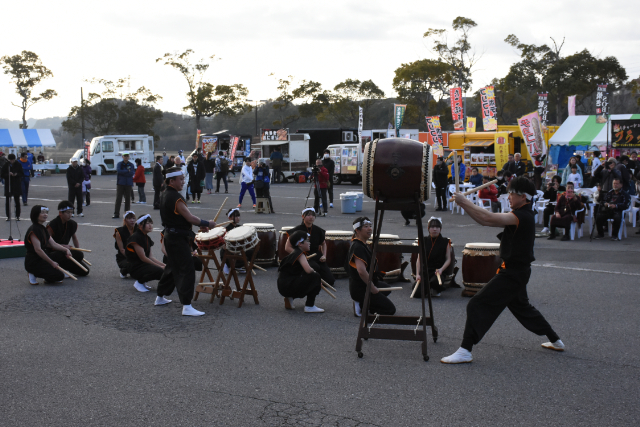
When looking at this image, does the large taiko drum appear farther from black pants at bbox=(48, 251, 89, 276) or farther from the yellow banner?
the yellow banner

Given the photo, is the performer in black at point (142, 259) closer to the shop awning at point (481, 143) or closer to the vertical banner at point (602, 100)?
the shop awning at point (481, 143)

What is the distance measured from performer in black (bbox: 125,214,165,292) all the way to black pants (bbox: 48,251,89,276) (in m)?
1.26

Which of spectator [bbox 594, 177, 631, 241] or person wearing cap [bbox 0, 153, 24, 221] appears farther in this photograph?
person wearing cap [bbox 0, 153, 24, 221]

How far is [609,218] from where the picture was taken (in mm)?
13539

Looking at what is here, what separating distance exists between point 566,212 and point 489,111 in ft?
68.0

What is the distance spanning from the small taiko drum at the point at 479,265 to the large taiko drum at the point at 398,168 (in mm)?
2869

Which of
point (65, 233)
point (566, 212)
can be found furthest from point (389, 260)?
point (566, 212)

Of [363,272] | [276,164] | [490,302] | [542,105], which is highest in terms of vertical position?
[542,105]

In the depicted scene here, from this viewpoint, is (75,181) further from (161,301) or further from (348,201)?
(161,301)

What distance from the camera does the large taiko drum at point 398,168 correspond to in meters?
5.70

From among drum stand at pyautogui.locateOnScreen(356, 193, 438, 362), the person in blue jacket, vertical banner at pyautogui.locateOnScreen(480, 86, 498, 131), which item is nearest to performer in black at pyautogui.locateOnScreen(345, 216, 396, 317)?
drum stand at pyautogui.locateOnScreen(356, 193, 438, 362)

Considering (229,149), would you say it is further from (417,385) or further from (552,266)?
(417,385)

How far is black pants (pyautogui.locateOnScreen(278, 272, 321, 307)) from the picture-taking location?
7602 mm

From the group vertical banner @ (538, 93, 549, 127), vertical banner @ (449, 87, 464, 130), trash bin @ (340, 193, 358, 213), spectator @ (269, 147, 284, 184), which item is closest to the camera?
trash bin @ (340, 193, 358, 213)
